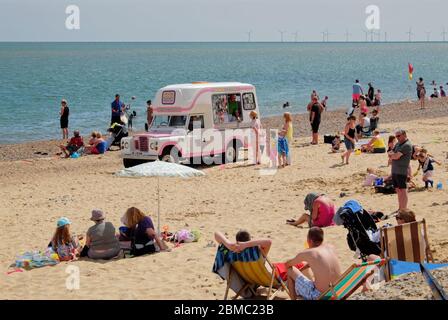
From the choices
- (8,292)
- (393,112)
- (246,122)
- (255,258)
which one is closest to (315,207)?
(255,258)

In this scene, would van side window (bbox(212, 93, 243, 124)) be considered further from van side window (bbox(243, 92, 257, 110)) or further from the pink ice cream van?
van side window (bbox(243, 92, 257, 110))

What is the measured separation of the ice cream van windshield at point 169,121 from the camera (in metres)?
18.5

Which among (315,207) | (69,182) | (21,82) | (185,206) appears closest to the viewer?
(315,207)

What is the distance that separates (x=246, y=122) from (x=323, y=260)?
12.4 meters

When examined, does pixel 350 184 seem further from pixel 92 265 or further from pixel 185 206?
pixel 92 265

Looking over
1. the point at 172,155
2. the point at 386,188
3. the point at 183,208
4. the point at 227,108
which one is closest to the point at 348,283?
the point at 386,188

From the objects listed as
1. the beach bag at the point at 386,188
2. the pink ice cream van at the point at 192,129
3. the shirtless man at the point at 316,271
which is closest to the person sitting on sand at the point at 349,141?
the pink ice cream van at the point at 192,129

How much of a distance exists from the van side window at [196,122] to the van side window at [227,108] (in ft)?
1.21

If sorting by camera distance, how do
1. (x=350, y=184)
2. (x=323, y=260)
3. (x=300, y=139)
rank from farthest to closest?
(x=300, y=139)
(x=350, y=184)
(x=323, y=260)

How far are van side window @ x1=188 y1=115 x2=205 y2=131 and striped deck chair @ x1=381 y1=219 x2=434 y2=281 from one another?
33.7 ft

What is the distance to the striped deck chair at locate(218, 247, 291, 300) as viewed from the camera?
8195mm

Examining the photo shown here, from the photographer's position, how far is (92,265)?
1013 cm

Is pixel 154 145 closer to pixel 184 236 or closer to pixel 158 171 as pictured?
pixel 158 171

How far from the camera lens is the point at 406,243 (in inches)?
341
